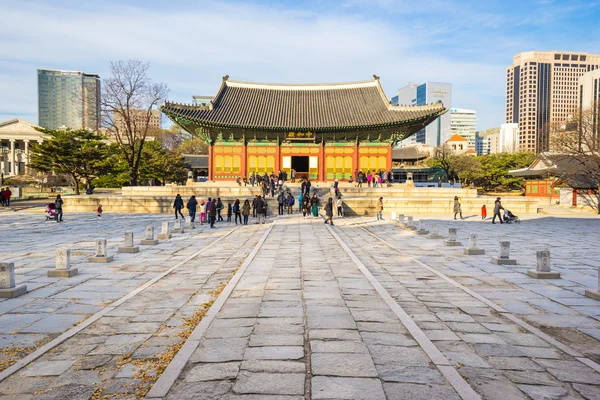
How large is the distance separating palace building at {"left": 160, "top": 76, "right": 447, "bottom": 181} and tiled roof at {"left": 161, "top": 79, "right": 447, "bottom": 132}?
0.09 m

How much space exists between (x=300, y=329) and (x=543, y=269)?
615 cm

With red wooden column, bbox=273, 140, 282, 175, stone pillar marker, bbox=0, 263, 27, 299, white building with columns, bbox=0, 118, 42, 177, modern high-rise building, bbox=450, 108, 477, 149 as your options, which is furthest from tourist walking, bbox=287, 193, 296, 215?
modern high-rise building, bbox=450, 108, 477, 149

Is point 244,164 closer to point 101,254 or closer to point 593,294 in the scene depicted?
point 101,254

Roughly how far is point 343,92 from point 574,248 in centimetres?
3028

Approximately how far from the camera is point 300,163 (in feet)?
120

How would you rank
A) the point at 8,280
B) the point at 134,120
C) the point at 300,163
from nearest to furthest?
1. the point at 8,280
2. the point at 134,120
3. the point at 300,163

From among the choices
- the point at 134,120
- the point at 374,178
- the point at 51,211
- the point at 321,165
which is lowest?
the point at 51,211

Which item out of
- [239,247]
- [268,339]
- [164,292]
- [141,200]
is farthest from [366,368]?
[141,200]

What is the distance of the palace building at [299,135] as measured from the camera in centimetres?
3319

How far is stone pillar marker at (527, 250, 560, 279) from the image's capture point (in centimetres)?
820

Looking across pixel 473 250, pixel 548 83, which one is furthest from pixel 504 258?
pixel 548 83

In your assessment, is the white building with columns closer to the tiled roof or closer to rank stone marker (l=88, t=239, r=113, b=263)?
the tiled roof

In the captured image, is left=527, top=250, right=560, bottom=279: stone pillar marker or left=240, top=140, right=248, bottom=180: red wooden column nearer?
left=527, top=250, right=560, bottom=279: stone pillar marker

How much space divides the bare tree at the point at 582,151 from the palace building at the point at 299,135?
9172mm
